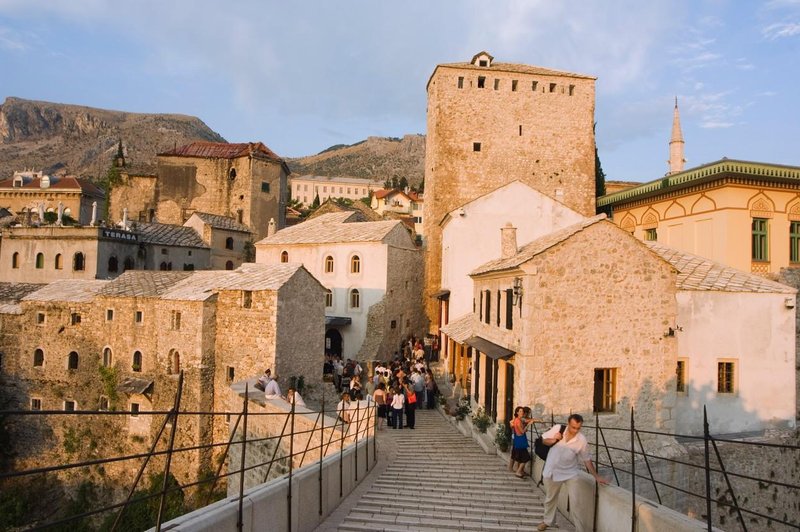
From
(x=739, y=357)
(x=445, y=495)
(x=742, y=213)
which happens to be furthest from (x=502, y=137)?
(x=445, y=495)

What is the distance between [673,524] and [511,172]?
30.2 m

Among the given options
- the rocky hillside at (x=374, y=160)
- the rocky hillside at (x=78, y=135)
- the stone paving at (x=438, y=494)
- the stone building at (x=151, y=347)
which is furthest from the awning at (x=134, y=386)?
the rocky hillside at (x=374, y=160)

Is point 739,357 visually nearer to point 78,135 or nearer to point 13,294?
point 13,294

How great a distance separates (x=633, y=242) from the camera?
14.7m

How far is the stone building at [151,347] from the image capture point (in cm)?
2312

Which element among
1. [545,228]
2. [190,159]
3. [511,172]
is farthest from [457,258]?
[190,159]

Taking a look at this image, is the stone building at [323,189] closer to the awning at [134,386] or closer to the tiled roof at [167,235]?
the tiled roof at [167,235]

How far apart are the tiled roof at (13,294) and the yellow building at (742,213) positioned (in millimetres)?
32702

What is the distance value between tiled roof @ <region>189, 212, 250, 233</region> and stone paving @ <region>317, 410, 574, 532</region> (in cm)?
3075

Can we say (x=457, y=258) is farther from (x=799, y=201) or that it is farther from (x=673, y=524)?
(x=673, y=524)

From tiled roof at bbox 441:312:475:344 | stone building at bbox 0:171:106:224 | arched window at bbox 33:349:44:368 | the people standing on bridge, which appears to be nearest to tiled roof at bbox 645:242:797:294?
the people standing on bridge

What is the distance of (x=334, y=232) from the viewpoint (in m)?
34.4

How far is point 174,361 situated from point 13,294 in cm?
1288

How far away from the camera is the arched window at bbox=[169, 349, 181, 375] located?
A: 2444 cm
